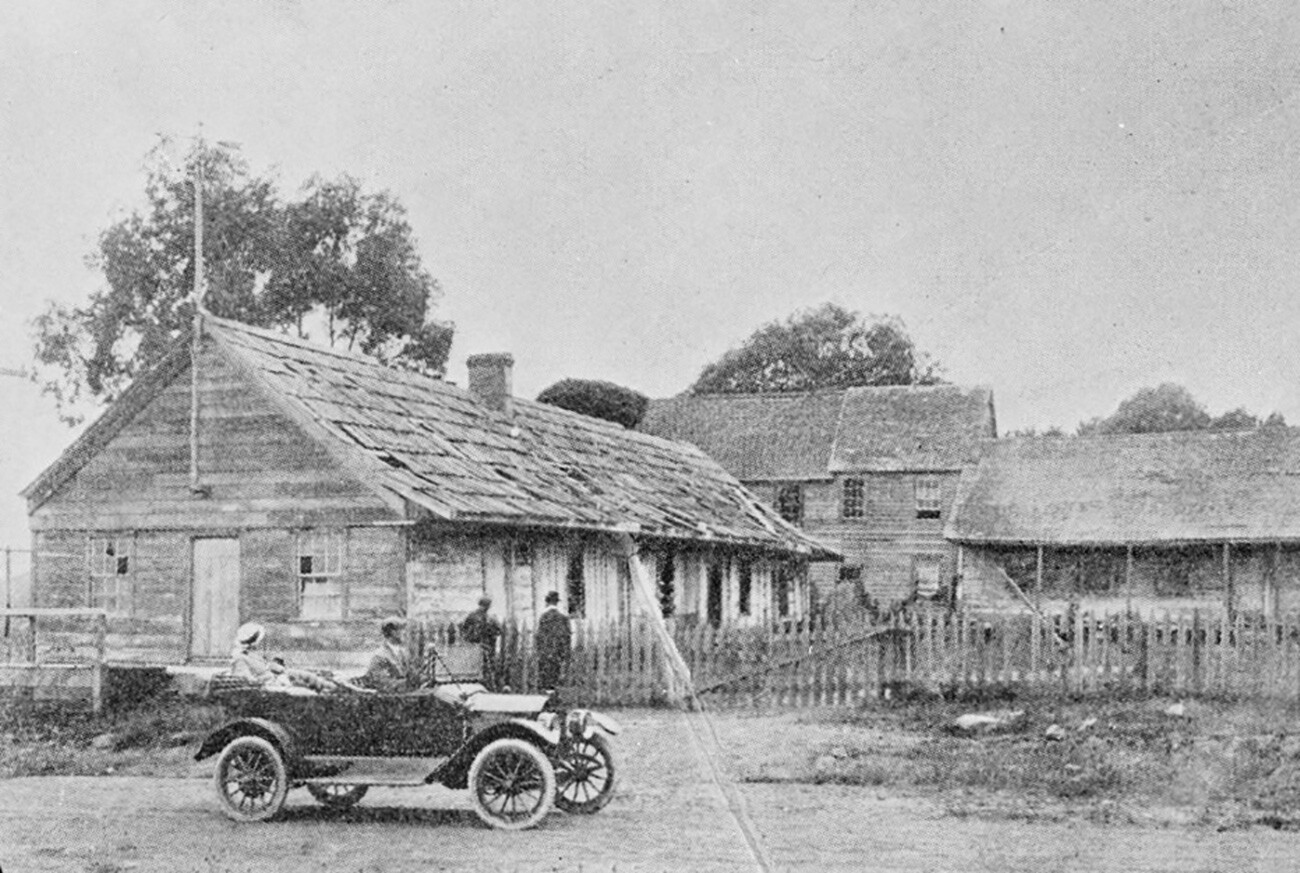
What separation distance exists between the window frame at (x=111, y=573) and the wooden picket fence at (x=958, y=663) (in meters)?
5.69

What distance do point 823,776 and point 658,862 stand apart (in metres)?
3.95

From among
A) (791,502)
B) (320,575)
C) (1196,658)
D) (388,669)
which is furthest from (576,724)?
(791,502)

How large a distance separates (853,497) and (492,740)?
141 ft

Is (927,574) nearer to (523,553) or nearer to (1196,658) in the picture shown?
(523,553)

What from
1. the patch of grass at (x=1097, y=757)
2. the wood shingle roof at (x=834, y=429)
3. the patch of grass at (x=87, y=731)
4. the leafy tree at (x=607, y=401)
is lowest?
the patch of grass at (x=87, y=731)

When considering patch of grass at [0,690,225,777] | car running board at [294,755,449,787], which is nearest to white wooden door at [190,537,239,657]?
patch of grass at [0,690,225,777]

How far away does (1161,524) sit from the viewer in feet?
126

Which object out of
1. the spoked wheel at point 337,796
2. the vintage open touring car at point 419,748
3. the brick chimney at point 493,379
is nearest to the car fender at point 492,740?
the vintage open touring car at point 419,748

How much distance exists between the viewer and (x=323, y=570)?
2094 cm

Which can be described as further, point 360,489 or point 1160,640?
point 360,489

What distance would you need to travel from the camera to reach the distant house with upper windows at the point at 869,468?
5241 cm

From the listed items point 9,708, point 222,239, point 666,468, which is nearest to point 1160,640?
point 9,708

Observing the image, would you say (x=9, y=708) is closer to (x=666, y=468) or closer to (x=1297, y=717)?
(x=1297, y=717)

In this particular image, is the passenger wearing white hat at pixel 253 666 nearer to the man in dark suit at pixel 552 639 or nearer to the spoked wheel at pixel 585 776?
the spoked wheel at pixel 585 776
